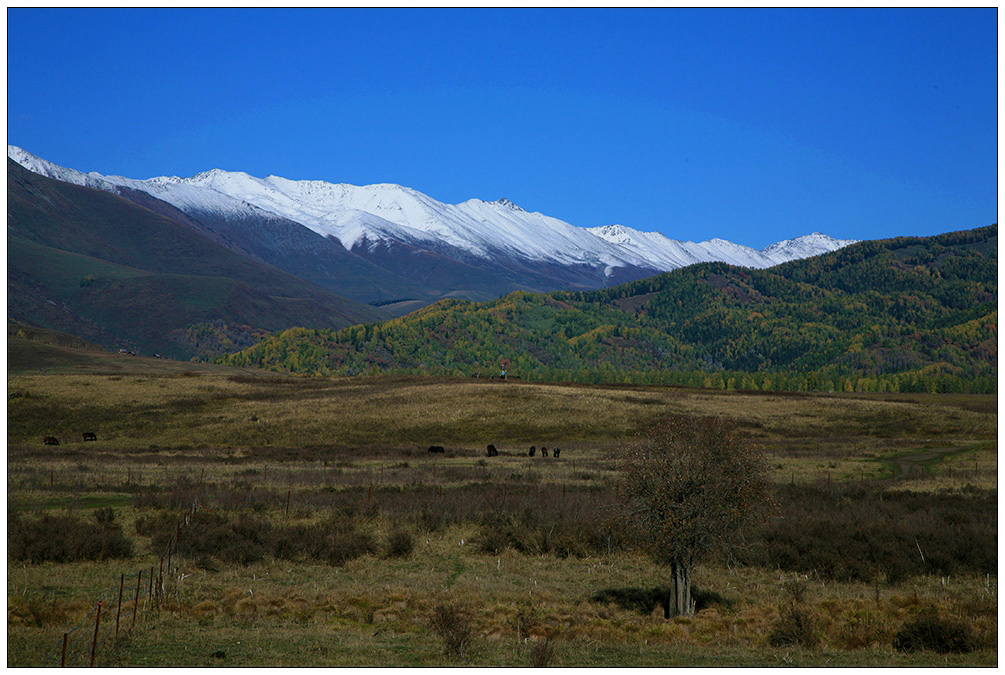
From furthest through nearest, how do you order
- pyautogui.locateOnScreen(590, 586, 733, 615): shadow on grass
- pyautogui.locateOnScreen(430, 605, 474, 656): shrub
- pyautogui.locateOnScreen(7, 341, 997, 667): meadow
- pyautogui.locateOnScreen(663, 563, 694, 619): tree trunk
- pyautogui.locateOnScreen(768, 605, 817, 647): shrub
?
pyautogui.locateOnScreen(590, 586, 733, 615): shadow on grass, pyautogui.locateOnScreen(663, 563, 694, 619): tree trunk, pyautogui.locateOnScreen(768, 605, 817, 647): shrub, pyautogui.locateOnScreen(7, 341, 997, 667): meadow, pyautogui.locateOnScreen(430, 605, 474, 656): shrub

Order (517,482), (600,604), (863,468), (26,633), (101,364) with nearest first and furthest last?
(26,633) → (600,604) → (517,482) → (863,468) → (101,364)

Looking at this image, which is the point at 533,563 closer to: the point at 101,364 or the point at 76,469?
the point at 76,469

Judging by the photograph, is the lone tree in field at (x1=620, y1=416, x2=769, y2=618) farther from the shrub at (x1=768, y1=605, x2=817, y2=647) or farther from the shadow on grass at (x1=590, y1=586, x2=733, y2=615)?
the shrub at (x1=768, y1=605, x2=817, y2=647)

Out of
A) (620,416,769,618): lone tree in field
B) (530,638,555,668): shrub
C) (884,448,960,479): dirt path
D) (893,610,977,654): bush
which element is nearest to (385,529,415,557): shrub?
(620,416,769,618): lone tree in field

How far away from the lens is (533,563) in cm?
2544

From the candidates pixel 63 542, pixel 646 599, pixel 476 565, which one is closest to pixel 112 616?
pixel 63 542

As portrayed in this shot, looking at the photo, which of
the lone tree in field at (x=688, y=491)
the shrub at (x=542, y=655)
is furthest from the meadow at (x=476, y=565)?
the lone tree in field at (x=688, y=491)

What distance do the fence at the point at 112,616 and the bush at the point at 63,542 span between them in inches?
57.5

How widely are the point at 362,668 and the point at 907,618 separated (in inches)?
491

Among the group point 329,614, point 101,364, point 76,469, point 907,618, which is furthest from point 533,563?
point 101,364

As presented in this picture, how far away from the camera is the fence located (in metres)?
14.2

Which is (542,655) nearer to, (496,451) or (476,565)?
(476,565)

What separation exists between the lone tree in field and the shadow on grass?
2.82 ft

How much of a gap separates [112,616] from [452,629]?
718cm
